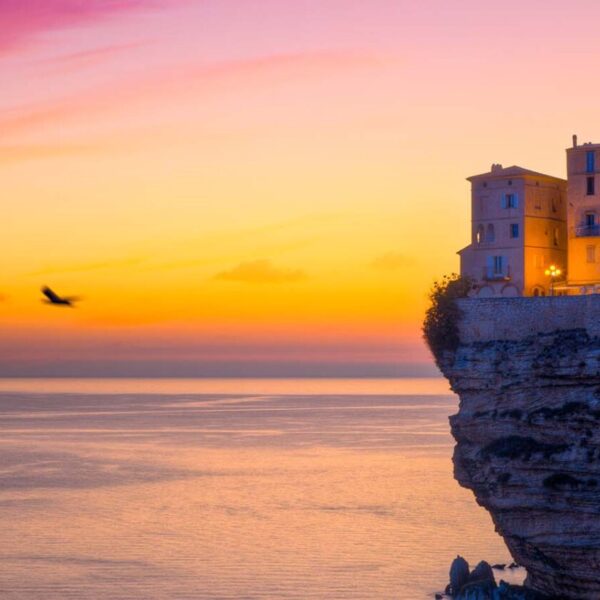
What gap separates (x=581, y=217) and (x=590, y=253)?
1869 mm

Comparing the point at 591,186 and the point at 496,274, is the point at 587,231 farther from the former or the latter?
the point at 496,274

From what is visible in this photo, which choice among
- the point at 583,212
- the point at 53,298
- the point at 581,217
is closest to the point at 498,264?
the point at 581,217

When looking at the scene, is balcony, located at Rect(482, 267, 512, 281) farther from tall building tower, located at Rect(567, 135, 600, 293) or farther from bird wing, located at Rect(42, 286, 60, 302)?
bird wing, located at Rect(42, 286, 60, 302)

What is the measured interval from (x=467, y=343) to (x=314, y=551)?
2156cm

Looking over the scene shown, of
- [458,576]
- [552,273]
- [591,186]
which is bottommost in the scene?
[458,576]

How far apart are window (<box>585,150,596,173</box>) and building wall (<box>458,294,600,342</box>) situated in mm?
15270

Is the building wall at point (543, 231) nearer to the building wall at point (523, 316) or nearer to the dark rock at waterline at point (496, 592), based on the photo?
the building wall at point (523, 316)

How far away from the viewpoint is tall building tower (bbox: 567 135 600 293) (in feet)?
191

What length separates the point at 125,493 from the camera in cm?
8894

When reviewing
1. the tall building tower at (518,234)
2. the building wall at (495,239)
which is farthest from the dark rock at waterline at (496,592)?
the building wall at (495,239)

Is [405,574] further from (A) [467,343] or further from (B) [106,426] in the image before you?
(B) [106,426]

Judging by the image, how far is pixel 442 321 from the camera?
4850 centimetres

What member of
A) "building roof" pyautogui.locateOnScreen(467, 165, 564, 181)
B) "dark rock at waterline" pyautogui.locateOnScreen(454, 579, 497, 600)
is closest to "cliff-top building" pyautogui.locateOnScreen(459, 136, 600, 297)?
"building roof" pyautogui.locateOnScreen(467, 165, 564, 181)

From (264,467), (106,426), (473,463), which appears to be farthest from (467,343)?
(106,426)
